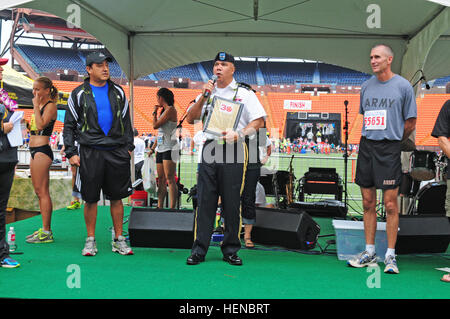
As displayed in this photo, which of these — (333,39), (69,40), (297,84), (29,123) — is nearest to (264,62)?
(297,84)

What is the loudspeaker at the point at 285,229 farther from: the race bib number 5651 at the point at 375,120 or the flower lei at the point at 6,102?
the flower lei at the point at 6,102

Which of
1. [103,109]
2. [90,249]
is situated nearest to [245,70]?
[103,109]

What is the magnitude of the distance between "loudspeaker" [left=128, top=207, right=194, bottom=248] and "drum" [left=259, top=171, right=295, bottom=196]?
3133mm

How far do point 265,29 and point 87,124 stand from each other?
A: 3.99 m

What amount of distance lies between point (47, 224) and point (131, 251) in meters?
1.15

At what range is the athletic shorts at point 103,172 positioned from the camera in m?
4.12

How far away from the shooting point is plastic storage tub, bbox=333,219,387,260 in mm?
4266

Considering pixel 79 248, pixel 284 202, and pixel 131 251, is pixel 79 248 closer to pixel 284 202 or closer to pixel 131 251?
pixel 131 251

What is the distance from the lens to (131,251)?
430 centimetres

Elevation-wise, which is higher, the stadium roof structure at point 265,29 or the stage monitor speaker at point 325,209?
the stadium roof structure at point 265,29

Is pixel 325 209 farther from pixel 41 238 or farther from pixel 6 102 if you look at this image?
pixel 6 102

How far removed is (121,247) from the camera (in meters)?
4.29

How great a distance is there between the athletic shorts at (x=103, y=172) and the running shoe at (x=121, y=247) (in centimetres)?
43

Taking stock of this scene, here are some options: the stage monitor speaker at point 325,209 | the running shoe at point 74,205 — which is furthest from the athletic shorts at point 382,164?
the running shoe at point 74,205
